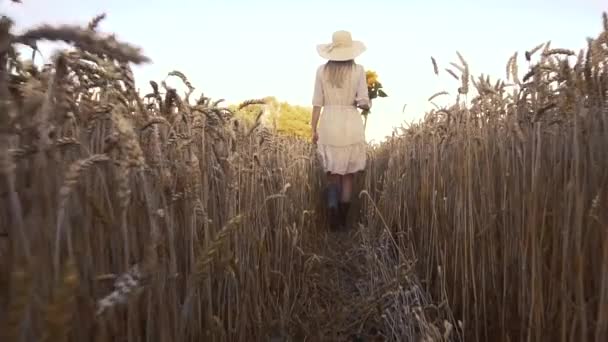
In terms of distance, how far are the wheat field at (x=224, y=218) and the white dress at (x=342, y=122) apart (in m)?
1.92

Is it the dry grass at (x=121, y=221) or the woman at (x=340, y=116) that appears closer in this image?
the dry grass at (x=121, y=221)

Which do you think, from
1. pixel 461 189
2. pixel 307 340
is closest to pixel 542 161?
pixel 461 189

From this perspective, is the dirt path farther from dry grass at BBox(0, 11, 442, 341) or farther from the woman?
the woman

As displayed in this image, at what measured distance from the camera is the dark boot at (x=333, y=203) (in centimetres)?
475

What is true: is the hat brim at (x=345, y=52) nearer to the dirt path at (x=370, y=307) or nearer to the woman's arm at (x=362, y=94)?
the woman's arm at (x=362, y=94)

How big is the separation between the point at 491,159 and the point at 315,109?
290 centimetres

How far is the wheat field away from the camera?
76cm

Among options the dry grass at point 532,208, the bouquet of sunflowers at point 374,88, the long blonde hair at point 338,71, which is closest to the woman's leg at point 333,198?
the long blonde hair at point 338,71

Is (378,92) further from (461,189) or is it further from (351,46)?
(461,189)

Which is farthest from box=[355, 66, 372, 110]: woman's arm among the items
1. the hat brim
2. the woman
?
the hat brim

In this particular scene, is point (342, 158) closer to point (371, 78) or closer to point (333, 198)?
point (333, 198)

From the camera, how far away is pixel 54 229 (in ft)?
2.76

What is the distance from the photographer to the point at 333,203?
4766 millimetres

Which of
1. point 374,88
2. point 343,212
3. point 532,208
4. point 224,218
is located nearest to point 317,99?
point 343,212
